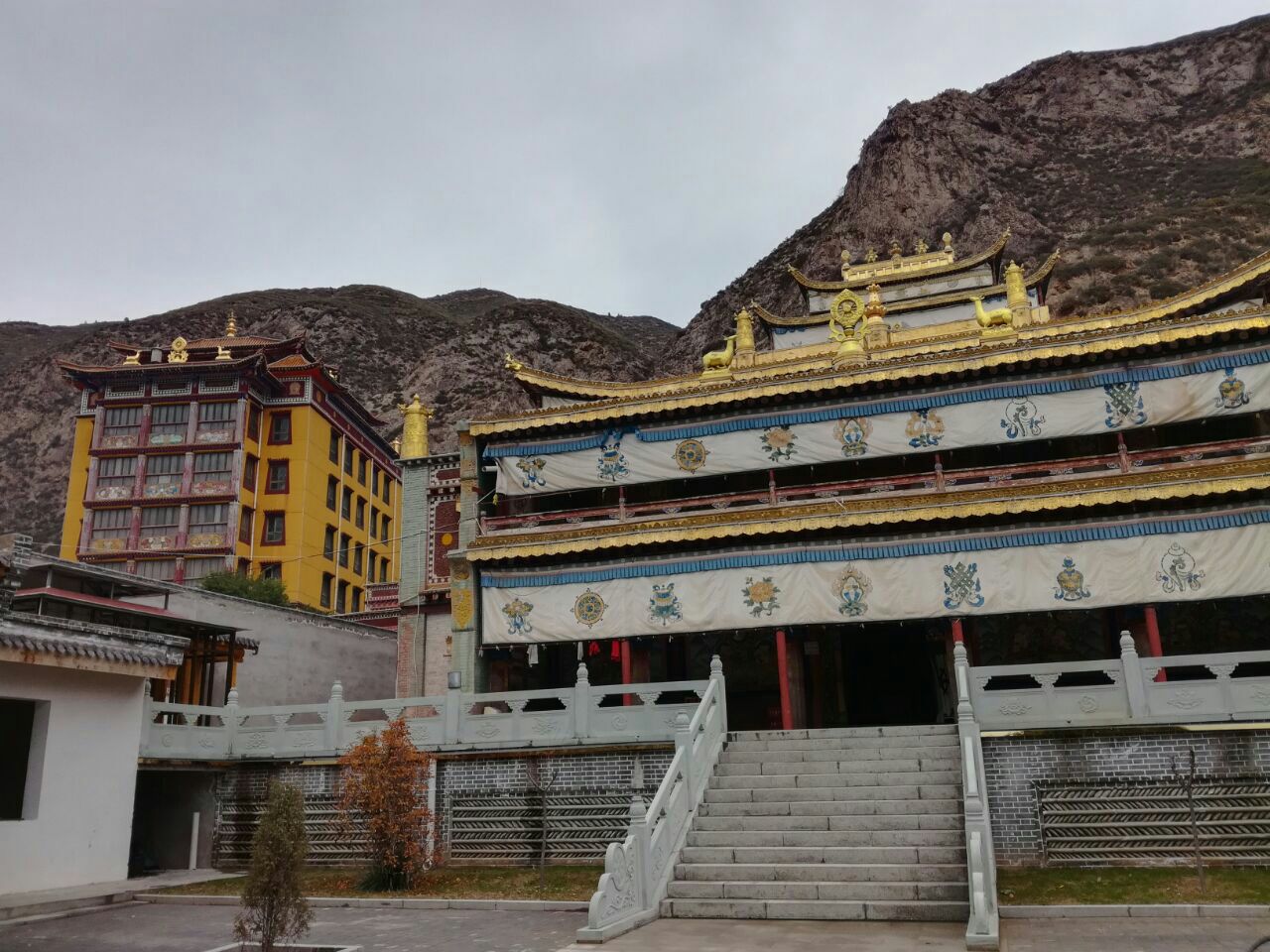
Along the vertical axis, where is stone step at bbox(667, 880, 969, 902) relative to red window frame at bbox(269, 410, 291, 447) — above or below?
below

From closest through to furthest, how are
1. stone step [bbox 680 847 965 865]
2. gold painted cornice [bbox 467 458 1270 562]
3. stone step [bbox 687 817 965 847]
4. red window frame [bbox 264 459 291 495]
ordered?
1. stone step [bbox 680 847 965 865]
2. stone step [bbox 687 817 965 847]
3. gold painted cornice [bbox 467 458 1270 562]
4. red window frame [bbox 264 459 291 495]

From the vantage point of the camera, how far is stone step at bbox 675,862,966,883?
10773mm

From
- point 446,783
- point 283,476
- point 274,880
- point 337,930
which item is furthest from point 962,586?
point 283,476

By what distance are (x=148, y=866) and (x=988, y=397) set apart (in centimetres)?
1749

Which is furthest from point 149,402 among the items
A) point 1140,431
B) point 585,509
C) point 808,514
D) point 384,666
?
point 1140,431

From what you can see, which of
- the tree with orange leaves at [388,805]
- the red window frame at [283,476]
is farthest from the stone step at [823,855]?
the red window frame at [283,476]

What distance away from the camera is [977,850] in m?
9.99

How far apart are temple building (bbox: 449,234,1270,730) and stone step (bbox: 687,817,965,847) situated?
6084 mm

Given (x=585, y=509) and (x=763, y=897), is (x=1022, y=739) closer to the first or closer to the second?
(x=763, y=897)

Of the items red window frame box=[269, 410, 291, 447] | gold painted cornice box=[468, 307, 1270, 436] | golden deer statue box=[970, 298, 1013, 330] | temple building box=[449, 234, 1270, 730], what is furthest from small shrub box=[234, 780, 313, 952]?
red window frame box=[269, 410, 291, 447]

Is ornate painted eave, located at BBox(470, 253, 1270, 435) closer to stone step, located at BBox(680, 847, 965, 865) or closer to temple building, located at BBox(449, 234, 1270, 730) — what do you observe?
temple building, located at BBox(449, 234, 1270, 730)

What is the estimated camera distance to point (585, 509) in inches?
850

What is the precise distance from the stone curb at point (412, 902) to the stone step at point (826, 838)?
172cm

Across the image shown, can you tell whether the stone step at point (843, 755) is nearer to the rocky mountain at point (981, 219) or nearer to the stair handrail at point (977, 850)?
the stair handrail at point (977, 850)
